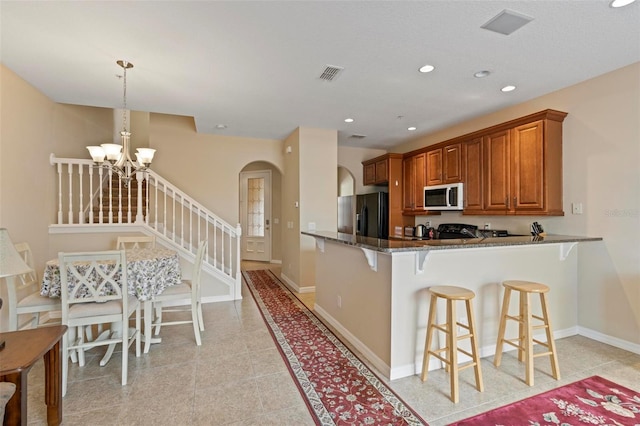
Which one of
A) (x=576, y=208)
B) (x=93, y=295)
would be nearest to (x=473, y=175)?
(x=576, y=208)

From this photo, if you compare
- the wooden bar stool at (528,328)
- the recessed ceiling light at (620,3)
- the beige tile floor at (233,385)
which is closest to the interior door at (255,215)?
the beige tile floor at (233,385)

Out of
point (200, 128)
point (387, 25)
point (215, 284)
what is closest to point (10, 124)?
point (200, 128)

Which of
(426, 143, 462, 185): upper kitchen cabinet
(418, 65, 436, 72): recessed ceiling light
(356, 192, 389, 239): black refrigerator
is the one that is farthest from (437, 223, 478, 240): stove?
(418, 65, 436, 72): recessed ceiling light

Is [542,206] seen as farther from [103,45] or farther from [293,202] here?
[103,45]

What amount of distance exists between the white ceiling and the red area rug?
2719mm

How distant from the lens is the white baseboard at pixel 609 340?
2799 millimetres

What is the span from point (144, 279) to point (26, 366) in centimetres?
133

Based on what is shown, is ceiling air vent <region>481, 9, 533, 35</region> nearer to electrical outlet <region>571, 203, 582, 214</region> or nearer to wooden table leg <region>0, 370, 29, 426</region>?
electrical outlet <region>571, 203, 582, 214</region>

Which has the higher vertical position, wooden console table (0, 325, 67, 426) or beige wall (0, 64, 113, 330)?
beige wall (0, 64, 113, 330)

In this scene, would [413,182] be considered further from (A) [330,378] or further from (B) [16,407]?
(B) [16,407]

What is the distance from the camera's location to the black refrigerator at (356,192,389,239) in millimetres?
5547

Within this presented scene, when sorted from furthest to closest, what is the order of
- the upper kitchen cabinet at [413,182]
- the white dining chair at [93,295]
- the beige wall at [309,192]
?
the upper kitchen cabinet at [413,182], the beige wall at [309,192], the white dining chair at [93,295]

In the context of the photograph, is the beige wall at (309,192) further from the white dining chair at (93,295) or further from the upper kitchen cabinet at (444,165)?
the white dining chair at (93,295)

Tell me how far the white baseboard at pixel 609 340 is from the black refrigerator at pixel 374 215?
3004 millimetres
